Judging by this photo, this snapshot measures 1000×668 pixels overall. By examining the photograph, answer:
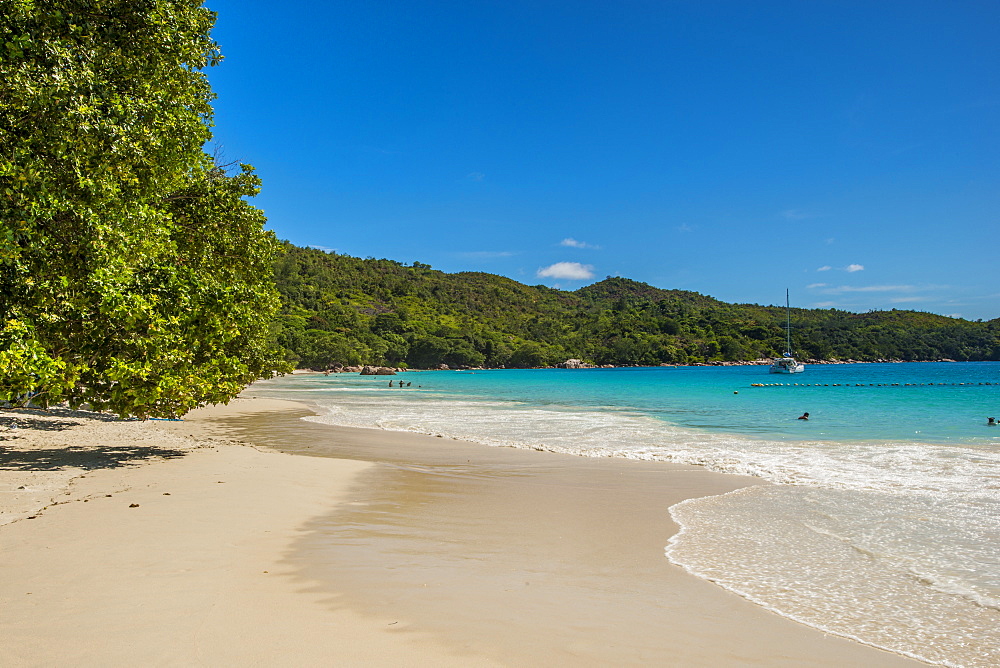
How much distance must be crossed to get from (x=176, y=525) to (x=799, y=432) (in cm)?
2223

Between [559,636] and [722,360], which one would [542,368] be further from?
[559,636]

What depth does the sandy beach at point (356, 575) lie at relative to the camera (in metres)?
4.29

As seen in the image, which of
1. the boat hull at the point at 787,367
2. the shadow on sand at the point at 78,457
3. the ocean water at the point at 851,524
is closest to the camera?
the ocean water at the point at 851,524

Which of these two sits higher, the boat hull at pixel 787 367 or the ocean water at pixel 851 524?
the boat hull at pixel 787 367

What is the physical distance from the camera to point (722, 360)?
186625mm

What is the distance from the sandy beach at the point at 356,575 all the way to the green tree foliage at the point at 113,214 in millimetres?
2025

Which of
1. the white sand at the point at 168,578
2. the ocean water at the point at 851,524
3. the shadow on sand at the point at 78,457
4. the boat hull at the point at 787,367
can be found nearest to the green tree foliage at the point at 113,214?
the shadow on sand at the point at 78,457

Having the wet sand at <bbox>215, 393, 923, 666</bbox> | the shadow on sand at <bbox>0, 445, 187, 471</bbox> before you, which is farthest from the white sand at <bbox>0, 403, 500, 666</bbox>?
the wet sand at <bbox>215, 393, 923, 666</bbox>

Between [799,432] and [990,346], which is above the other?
[990,346]

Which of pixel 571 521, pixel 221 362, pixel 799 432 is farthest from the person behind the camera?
pixel 799 432

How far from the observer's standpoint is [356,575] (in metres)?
5.91

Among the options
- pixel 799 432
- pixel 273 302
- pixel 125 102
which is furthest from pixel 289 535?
pixel 799 432

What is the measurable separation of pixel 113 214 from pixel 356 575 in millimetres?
6487

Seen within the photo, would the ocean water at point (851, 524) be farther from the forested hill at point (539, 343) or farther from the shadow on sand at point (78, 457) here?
the forested hill at point (539, 343)
